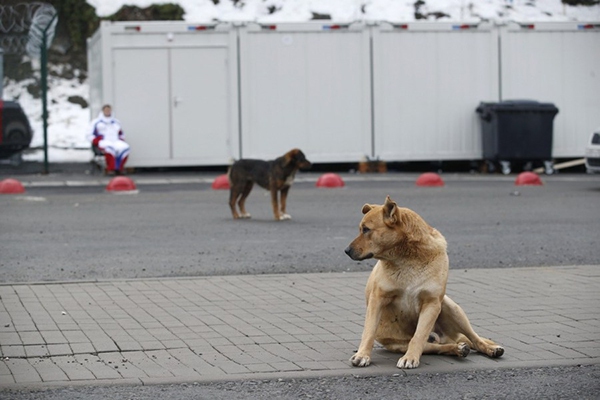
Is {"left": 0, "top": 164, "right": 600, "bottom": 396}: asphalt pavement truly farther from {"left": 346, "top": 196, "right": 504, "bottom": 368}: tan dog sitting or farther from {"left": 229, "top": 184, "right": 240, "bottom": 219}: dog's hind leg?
{"left": 229, "top": 184, "right": 240, "bottom": 219}: dog's hind leg

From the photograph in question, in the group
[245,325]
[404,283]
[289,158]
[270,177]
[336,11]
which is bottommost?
[245,325]

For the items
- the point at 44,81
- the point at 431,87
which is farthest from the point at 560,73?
the point at 44,81

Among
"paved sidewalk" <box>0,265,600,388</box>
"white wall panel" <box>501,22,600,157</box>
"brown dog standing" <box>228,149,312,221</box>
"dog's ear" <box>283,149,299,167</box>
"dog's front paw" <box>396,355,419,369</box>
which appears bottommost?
"paved sidewalk" <box>0,265,600,388</box>

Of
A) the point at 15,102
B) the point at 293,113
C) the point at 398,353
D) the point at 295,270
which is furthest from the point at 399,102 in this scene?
the point at 398,353

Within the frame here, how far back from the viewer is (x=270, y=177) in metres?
15.1

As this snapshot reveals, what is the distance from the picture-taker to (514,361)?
21.4 ft

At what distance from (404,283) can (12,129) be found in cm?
1930

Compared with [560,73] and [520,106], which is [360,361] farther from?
[560,73]

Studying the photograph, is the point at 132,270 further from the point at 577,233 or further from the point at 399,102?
the point at 399,102

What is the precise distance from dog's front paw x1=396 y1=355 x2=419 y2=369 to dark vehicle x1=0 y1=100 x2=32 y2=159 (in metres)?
19.2

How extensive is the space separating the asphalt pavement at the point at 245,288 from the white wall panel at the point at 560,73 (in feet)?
26.7

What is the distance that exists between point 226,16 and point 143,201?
16576 mm

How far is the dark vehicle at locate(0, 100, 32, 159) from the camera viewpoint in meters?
24.2

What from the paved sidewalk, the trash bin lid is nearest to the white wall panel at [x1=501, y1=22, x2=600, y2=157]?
the trash bin lid
